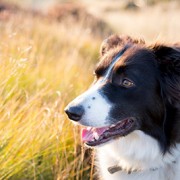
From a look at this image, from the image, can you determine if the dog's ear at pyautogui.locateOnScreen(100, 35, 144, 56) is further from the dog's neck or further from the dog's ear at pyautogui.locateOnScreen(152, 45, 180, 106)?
the dog's neck

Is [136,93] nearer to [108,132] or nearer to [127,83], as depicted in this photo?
[127,83]

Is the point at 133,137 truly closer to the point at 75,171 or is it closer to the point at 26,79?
the point at 75,171

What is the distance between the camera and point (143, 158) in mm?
3619

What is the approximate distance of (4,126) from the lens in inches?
155

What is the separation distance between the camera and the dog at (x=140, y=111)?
3.39m

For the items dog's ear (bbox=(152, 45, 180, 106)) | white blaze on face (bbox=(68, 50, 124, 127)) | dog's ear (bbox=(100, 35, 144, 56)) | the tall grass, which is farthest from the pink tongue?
dog's ear (bbox=(100, 35, 144, 56))

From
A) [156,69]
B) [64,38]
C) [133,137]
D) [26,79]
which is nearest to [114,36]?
[156,69]

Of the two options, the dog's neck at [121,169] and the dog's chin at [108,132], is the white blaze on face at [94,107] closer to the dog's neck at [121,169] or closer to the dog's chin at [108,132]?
the dog's chin at [108,132]

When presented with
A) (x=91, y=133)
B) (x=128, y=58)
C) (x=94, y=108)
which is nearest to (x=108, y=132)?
(x=91, y=133)

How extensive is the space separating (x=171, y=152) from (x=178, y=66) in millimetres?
683

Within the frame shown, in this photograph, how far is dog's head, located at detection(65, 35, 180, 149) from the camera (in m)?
3.37

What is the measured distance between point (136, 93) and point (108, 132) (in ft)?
1.21

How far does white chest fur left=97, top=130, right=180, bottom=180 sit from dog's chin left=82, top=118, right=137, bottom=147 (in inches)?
4.3

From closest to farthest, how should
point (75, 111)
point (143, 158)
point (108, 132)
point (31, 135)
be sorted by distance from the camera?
point (75, 111) < point (108, 132) < point (143, 158) < point (31, 135)
